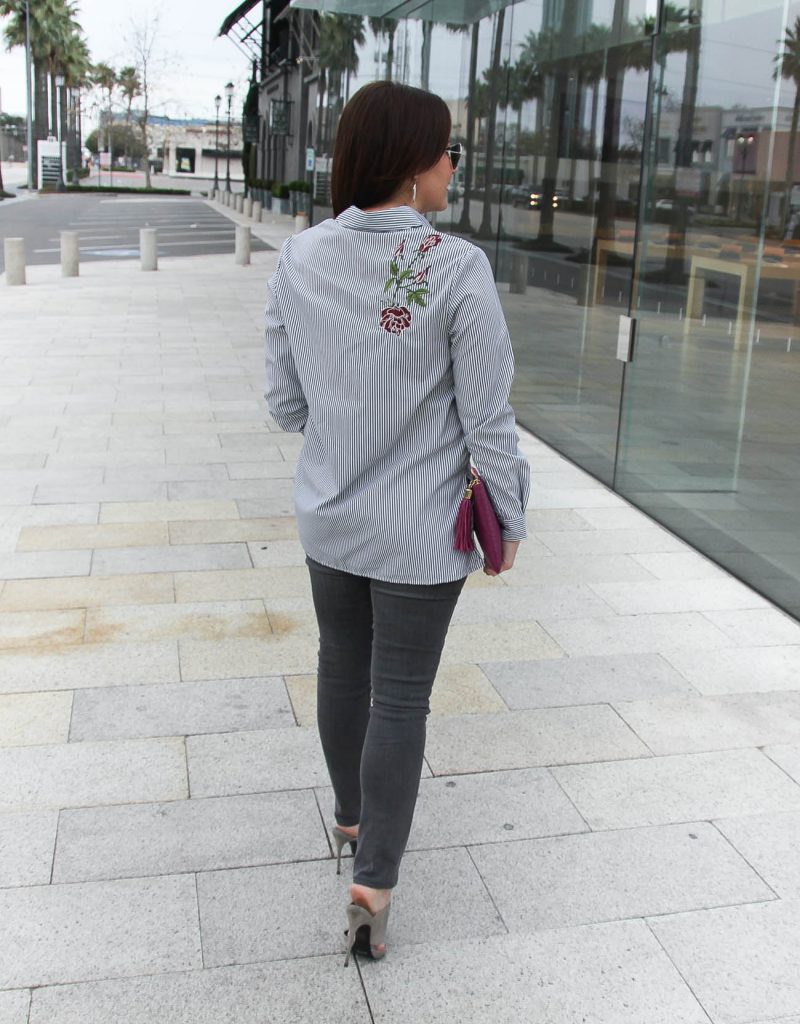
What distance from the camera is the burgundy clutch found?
8.44 feet

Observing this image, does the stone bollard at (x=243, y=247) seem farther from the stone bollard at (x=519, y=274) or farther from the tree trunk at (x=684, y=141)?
the tree trunk at (x=684, y=141)

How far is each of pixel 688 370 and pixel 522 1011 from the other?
4380mm

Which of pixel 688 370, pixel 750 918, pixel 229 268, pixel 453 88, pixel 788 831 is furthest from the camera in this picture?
pixel 229 268

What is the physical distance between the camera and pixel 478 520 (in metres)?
2.59

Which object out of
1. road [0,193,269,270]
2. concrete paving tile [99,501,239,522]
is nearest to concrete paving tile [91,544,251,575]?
concrete paving tile [99,501,239,522]

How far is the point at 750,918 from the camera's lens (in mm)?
2986

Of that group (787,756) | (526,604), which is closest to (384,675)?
(787,756)

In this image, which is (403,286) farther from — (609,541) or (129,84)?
(129,84)

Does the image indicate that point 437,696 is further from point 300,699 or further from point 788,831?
point 788,831

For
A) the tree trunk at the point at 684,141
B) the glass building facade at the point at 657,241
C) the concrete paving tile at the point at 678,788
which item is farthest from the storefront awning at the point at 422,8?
the concrete paving tile at the point at 678,788

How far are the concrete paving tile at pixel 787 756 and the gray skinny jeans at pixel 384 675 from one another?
1578mm

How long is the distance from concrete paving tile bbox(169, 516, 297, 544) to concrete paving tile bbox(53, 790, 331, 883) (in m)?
2.68

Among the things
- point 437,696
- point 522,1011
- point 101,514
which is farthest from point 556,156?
point 522,1011

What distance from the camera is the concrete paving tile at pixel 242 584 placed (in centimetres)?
528
